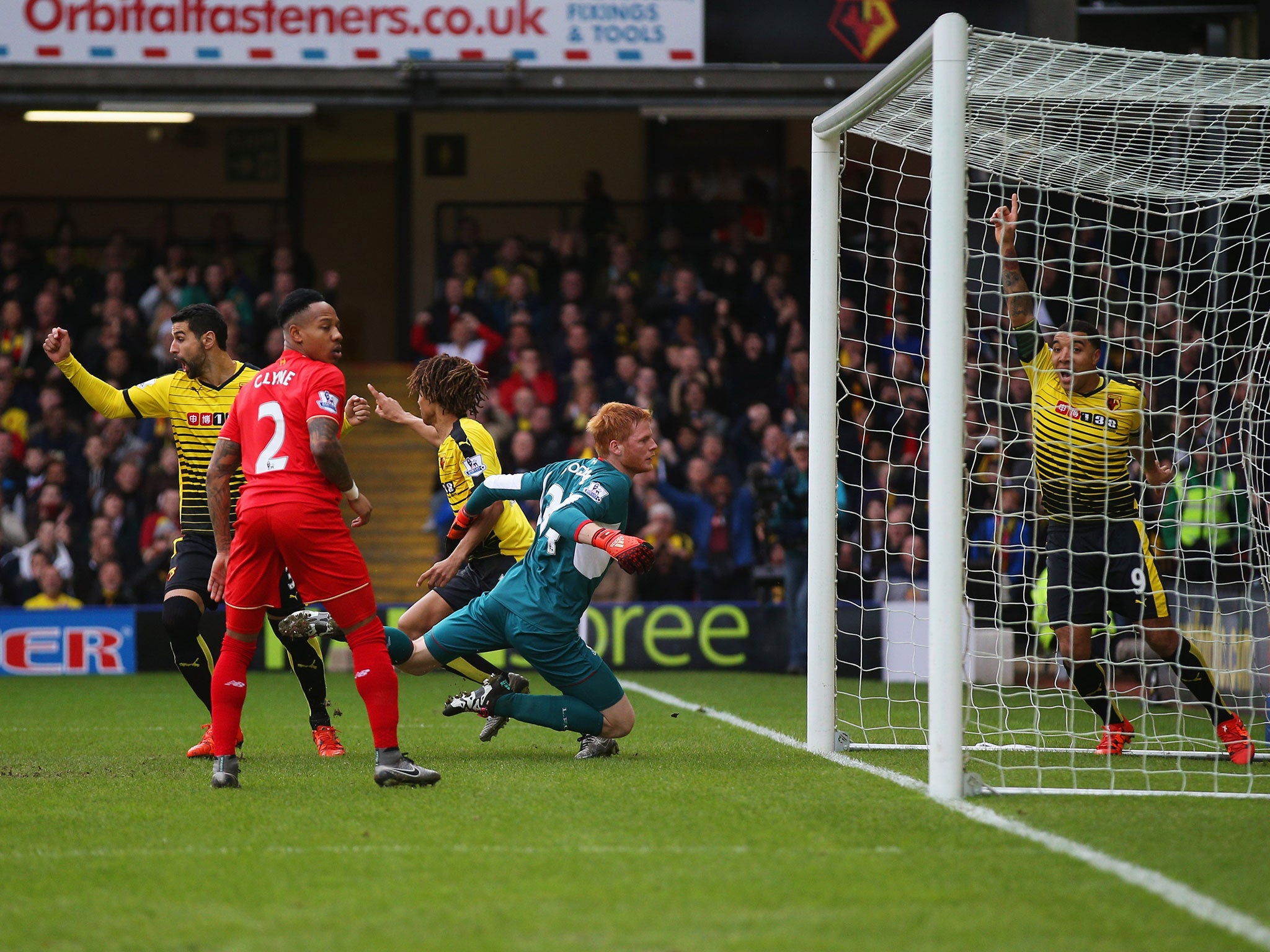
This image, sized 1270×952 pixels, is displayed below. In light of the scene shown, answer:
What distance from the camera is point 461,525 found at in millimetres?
7074

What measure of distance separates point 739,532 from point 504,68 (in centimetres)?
551

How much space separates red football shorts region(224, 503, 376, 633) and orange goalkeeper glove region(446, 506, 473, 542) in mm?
1039

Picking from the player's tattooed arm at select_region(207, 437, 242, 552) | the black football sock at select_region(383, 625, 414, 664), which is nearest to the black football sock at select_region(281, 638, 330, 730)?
the black football sock at select_region(383, 625, 414, 664)

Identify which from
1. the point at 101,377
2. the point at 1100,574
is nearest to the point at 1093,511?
the point at 1100,574

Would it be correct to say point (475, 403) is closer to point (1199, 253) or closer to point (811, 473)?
point (811, 473)

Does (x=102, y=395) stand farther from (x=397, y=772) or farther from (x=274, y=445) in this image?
(x=397, y=772)

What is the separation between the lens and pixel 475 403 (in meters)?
7.91

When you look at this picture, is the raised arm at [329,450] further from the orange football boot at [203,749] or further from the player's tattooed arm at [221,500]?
the orange football boot at [203,749]

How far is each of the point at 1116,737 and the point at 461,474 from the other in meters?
3.83

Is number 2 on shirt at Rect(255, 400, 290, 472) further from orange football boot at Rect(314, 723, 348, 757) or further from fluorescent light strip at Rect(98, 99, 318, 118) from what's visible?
fluorescent light strip at Rect(98, 99, 318, 118)

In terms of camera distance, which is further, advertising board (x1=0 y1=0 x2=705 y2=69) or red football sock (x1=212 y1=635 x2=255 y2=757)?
advertising board (x1=0 y1=0 x2=705 y2=69)

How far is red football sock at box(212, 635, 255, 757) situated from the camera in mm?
6109

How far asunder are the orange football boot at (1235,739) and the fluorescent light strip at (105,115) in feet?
40.4

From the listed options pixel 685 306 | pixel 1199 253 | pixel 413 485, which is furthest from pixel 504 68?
pixel 1199 253
